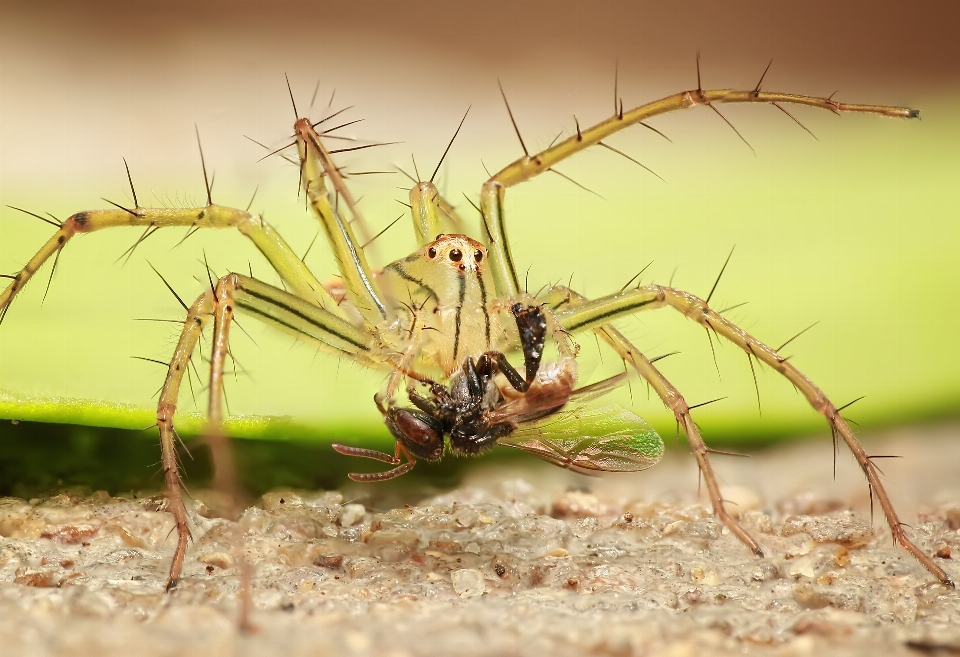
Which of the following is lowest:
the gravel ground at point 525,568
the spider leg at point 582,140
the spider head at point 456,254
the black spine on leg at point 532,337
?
the gravel ground at point 525,568

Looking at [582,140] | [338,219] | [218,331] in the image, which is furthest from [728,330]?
[218,331]

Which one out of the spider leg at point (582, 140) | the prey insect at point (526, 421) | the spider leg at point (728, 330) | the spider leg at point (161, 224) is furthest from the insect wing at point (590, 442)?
the spider leg at point (161, 224)

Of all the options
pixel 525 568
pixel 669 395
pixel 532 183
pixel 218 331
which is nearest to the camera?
pixel 218 331

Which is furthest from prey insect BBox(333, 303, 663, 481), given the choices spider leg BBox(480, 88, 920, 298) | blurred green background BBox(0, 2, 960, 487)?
blurred green background BBox(0, 2, 960, 487)

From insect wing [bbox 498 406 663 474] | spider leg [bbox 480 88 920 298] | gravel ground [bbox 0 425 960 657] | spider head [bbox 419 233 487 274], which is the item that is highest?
spider leg [bbox 480 88 920 298]

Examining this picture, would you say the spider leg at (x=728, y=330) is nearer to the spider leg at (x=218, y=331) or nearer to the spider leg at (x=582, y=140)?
the spider leg at (x=582, y=140)

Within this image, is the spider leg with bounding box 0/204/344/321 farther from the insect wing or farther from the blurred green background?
the insect wing

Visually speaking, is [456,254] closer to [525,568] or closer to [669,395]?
[669,395]
